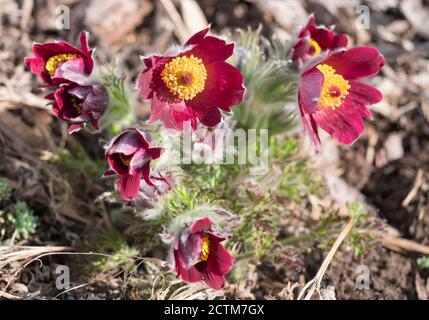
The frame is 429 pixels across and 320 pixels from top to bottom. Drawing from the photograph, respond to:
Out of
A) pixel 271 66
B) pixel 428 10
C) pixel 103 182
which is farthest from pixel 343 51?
pixel 428 10

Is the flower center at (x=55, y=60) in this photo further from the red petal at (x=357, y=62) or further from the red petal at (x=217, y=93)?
the red petal at (x=357, y=62)

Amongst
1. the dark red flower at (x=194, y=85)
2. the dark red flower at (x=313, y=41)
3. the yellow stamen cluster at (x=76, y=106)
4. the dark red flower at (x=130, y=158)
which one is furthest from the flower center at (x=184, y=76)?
the dark red flower at (x=313, y=41)

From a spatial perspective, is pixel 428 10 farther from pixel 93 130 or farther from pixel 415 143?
pixel 93 130

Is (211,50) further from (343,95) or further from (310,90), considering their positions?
(343,95)

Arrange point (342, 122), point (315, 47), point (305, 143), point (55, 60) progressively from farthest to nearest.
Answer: point (305, 143) → point (315, 47) → point (342, 122) → point (55, 60)

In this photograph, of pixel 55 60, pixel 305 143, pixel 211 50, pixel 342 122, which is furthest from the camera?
pixel 305 143

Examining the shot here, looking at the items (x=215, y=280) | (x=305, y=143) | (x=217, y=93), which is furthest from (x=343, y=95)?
(x=215, y=280)
